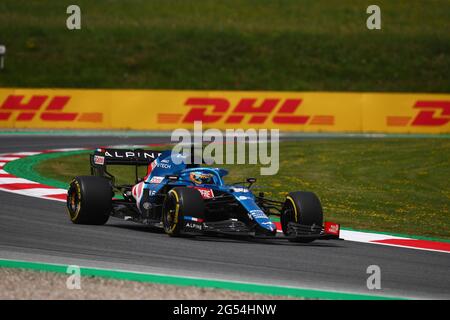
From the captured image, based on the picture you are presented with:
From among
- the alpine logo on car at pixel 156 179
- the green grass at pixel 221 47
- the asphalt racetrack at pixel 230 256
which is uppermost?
the green grass at pixel 221 47

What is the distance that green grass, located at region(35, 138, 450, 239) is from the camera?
14.5 metres

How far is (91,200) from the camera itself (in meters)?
Result: 12.3

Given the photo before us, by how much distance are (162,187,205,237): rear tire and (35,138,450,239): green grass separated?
10.3 feet

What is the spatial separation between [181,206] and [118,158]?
2728 millimetres

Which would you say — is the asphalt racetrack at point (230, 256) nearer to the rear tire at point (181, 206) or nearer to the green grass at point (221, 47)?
the rear tire at point (181, 206)

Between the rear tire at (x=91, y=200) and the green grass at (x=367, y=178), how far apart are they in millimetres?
3459

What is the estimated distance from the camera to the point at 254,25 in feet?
138

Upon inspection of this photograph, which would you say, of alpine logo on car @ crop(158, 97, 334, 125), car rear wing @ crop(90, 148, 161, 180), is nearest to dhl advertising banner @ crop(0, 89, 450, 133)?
alpine logo on car @ crop(158, 97, 334, 125)

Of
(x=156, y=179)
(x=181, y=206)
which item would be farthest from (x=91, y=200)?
(x=181, y=206)

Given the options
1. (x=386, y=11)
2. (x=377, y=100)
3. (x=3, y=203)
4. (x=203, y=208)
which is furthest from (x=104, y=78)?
(x=203, y=208)

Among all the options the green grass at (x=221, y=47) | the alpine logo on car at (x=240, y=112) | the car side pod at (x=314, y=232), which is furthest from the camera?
the green grass at (x=221, y=47)

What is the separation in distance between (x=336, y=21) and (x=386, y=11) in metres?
3.08

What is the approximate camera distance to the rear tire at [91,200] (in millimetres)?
12320

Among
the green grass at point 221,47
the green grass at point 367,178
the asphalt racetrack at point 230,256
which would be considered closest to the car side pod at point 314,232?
the asphalt racetrack at point 230,256
